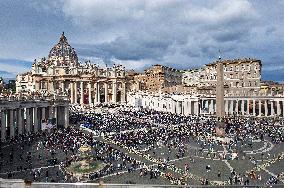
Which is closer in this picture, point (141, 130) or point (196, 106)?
point (141, 130)

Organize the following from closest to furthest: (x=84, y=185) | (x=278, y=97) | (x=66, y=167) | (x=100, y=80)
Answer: (x=84, y=185)
(x=66, y=167)
(x=278, y=97)
(x=100, y=80)

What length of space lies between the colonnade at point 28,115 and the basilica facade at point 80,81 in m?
39.0

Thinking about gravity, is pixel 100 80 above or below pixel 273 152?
above

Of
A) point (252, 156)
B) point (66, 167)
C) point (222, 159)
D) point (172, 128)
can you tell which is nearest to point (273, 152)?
point (252, 156)

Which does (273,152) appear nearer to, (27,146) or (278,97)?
(27,146)

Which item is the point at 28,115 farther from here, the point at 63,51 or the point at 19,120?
the point at 63,51

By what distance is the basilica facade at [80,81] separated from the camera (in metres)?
102

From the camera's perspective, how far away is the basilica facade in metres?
102

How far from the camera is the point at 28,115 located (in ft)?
174

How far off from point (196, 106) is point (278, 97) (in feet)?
57.0

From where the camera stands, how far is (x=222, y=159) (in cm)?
3916

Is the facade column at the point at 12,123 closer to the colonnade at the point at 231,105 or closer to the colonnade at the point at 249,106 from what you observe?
the colonnade at the point at 231,105

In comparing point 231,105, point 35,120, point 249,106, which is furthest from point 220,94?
point 249,106

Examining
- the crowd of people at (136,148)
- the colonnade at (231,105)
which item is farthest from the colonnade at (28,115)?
the colonnade at (231,105)
